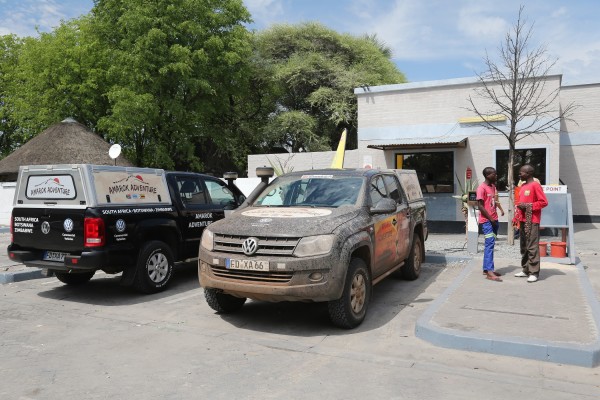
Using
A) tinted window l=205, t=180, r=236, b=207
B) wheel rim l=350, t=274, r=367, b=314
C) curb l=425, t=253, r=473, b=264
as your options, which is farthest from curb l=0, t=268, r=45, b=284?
curb l=425, t=253, r=473, b=264

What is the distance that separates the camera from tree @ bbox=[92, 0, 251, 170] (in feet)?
80.9

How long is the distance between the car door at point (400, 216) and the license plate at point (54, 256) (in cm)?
480

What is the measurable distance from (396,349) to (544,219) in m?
6.54

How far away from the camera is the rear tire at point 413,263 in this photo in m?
8.10

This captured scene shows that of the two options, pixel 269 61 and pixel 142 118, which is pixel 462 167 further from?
pixel 269 61

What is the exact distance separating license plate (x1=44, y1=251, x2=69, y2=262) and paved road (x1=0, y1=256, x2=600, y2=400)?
0.67 m

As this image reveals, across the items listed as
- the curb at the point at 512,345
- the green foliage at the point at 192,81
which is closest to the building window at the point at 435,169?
the curb at the point at 512,345

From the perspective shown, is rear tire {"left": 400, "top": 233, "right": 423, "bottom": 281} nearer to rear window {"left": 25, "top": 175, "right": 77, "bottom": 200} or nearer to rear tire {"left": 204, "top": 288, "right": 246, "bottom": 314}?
rear tire {"left": 204, "top": 288, "right": 246, "bottom": 314}

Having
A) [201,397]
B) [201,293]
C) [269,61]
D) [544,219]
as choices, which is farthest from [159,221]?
[269,61]

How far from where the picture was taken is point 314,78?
33.2 metres

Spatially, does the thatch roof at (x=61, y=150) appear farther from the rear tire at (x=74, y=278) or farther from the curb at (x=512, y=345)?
the curb at (x=512, y=345)

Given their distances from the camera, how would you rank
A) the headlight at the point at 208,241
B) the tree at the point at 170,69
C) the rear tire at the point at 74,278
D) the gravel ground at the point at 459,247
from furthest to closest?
the tree at the point at 170,69, the gravel ground at the point at 459,247, the rear tire at the point at 74,278, the headlight at the point at 208,241

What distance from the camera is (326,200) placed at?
6.32 metres

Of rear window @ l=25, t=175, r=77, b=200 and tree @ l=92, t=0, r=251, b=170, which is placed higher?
tree @ l=92, t=0, r=251, b=170
